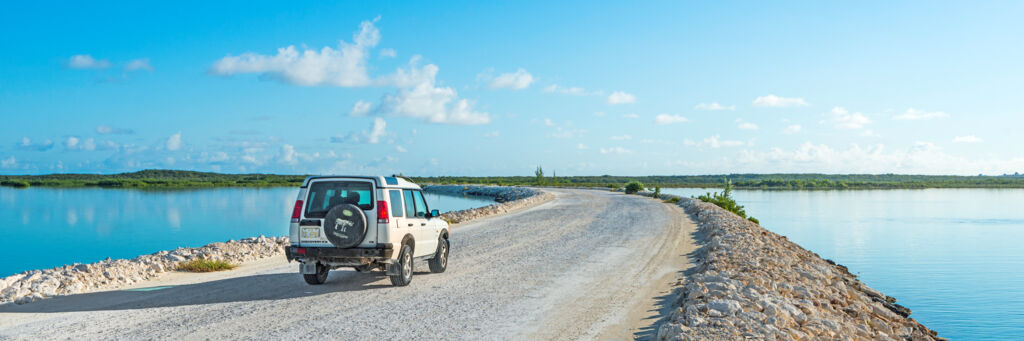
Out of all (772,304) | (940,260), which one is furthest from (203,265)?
(940,260)

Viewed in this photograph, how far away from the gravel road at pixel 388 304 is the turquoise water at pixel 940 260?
22.0 ft

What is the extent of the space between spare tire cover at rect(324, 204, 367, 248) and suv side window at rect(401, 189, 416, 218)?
49.1 inches

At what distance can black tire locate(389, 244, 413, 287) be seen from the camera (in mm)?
11016

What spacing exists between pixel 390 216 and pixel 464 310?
2324mm

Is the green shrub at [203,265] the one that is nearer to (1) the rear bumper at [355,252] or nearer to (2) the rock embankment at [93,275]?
(2) the rock embankment at [93,275]

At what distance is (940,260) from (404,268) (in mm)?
22889

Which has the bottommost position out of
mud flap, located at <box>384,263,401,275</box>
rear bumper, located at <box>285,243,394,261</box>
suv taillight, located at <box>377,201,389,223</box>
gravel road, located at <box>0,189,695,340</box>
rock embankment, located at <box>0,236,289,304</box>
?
gravel road, located at <box>0,189,695,340</box>

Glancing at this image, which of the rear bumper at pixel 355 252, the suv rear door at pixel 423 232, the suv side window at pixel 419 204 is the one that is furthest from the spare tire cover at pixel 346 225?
the suv side window at pixel 419 204

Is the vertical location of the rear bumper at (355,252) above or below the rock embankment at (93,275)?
above

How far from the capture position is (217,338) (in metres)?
7.52

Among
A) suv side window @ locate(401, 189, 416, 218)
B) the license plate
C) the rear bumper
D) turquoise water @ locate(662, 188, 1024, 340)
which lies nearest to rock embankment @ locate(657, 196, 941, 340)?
turquoise water @ locate(662, 188, 1024, 340)

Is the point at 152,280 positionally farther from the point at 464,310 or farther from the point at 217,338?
the point at 464,310

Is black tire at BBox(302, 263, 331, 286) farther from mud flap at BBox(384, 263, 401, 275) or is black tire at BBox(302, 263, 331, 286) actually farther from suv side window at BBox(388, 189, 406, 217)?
suv side window at BBox(388, 189, 406, 217)

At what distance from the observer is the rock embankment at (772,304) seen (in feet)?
26.0
